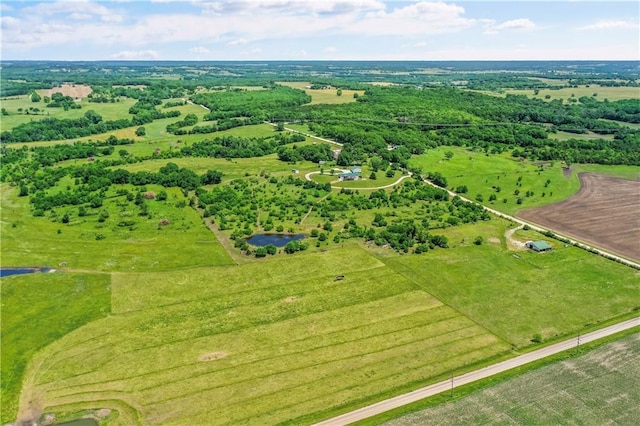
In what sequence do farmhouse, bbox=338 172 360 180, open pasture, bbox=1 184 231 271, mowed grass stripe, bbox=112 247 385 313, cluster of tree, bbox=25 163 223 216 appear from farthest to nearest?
1. farmhouse, bbox=338 172 360 180
2. cluster of tree, bbox=25 163 223 216
3. open pasture, bbox=1 184 231 271
4. mowed grass stripe, bbox=112 247 385 313

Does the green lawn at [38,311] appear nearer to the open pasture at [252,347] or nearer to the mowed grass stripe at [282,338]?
the open pasture at [252,347]

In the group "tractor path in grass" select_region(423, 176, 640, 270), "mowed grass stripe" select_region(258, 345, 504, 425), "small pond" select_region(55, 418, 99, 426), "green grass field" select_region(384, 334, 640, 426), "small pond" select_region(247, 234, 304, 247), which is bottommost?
"small pond" select_region(55, 418, 99, 426)

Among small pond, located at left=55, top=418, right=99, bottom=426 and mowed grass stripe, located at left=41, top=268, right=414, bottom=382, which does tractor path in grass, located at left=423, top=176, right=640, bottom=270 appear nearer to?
mowed grass stripe, located at left=41, top=268, right=414, bottom=382

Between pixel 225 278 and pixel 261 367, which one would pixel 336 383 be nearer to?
pixel 261 367

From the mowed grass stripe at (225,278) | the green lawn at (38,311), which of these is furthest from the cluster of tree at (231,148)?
the green lawn at (38,311)

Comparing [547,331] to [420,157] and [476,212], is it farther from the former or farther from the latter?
[420,157]

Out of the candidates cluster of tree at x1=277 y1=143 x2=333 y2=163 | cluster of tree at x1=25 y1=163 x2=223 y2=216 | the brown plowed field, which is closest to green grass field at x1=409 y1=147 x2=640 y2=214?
the brown plowed field

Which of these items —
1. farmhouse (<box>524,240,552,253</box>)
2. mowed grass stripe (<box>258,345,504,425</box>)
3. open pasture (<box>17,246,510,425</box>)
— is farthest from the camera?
farmhouse (<box>524,240,552,253</box>)

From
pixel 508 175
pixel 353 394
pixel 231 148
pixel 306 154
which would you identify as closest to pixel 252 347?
pixel 353 394

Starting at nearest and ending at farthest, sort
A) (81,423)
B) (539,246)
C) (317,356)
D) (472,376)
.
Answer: (81,423), (472,376), (317,356), (539,246)
